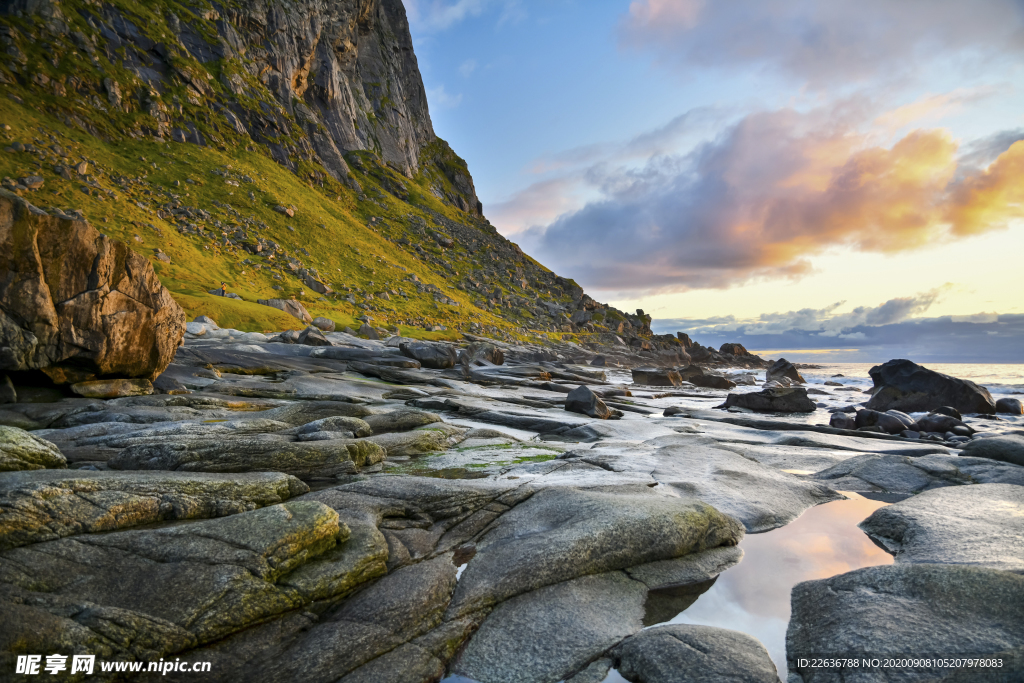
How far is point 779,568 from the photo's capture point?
28.5 ft

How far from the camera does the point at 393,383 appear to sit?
35031mm

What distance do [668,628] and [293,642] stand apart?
15.7 feet

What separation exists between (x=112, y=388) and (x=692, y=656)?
22737 mm

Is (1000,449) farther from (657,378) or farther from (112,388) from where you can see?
(657,378)

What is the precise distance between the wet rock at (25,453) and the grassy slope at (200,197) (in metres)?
50.9

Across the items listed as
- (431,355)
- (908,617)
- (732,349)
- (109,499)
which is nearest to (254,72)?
(431,355)

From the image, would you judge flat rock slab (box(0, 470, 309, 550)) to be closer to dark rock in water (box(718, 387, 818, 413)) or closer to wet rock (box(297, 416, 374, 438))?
wet rock (box(297, 416, 374, 438))

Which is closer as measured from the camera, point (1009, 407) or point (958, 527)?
point (958, 527)

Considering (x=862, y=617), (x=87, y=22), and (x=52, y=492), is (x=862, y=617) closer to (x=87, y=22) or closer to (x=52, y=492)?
(x=52, y=492)

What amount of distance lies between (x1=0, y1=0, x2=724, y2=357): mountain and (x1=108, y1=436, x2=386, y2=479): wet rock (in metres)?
50.1

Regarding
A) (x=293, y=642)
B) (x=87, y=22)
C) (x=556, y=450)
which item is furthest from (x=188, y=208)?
(x=293, y=642)

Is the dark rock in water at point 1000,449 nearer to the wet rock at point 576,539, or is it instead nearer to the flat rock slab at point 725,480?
the flat rock slab at point 725,480

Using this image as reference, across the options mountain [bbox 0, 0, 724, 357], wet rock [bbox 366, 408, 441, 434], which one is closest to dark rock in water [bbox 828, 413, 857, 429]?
wet rock [bbox 366, 408, 441, 434]

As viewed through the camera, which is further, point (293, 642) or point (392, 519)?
point (392, 519)
